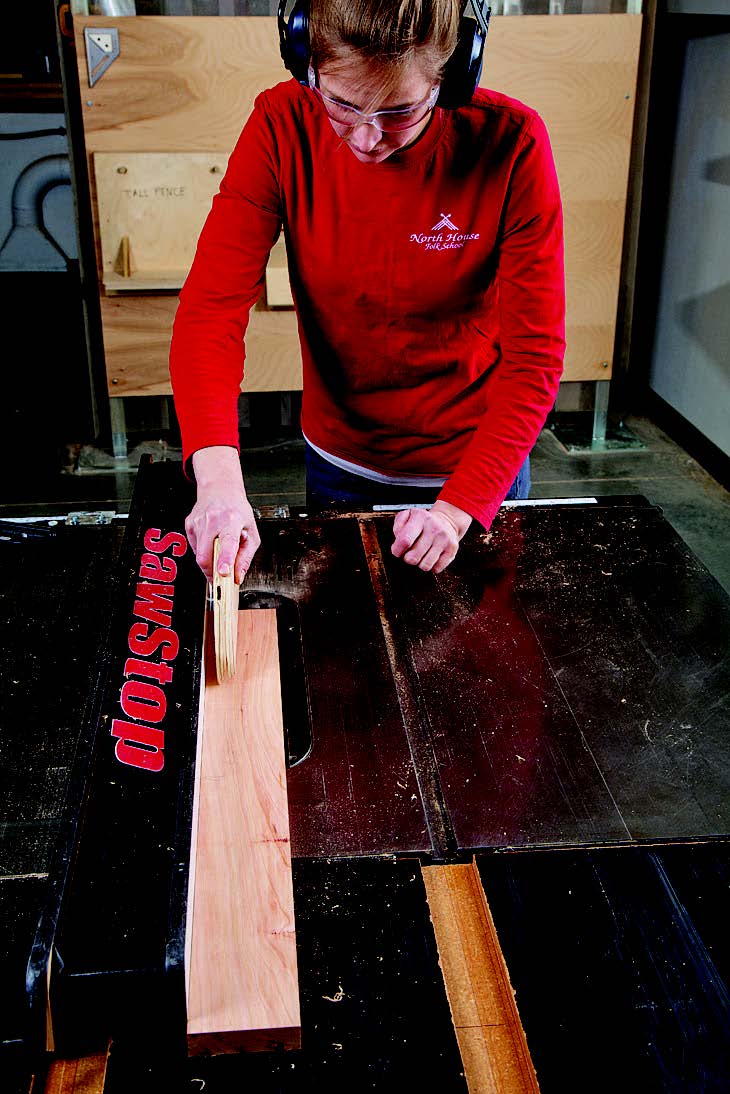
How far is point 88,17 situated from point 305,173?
2141 millimetres

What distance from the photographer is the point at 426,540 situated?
1.31 meters

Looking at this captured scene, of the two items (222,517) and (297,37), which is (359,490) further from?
(297,37)

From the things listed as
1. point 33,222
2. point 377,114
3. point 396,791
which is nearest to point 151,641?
point 396,791

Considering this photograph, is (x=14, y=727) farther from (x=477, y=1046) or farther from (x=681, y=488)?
(x=681, y=488)

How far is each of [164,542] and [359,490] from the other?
48cm

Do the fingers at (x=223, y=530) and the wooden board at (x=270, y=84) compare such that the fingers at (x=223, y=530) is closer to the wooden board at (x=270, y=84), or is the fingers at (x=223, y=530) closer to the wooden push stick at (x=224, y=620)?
the wooden push stick at (x=224, y=620)

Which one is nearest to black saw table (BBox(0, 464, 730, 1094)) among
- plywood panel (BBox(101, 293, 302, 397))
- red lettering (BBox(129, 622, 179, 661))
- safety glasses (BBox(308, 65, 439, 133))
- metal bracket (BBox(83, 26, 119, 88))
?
red lettering (BBox(129, 622, 179, 661))

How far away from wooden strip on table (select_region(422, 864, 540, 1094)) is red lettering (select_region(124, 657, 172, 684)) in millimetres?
366

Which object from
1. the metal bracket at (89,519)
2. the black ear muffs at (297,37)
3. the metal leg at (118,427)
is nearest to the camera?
the black ear muffs at (297,37)

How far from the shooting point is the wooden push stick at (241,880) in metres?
0.72

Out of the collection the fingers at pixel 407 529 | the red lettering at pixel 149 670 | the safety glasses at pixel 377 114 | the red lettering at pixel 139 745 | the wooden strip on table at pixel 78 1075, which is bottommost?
the wooden strip on table at pixel 78 1075

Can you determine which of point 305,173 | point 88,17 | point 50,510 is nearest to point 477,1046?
point 305,173

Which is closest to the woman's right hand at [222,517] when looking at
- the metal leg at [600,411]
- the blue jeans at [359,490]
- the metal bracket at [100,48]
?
the blue jeans at [359,490]

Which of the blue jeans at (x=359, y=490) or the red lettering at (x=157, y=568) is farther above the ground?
the red lettering at (x=157, y=568)
